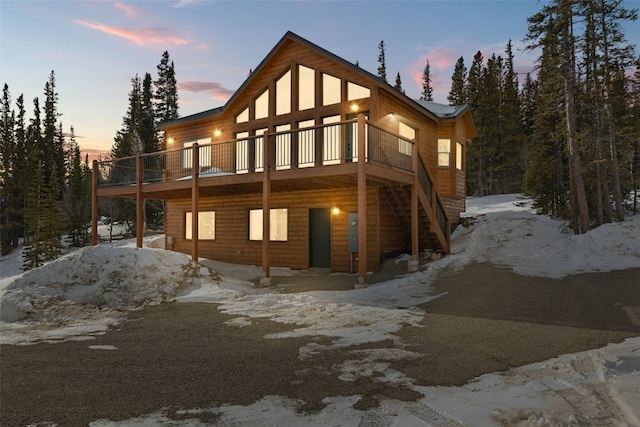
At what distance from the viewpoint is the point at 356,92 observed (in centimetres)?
1538

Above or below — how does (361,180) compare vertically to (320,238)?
above

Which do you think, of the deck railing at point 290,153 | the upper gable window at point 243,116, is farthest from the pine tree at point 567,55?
the upper gable window at point 243,116

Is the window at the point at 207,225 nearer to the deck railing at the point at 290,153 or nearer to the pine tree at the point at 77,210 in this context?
the deck railing at the point at 290,153

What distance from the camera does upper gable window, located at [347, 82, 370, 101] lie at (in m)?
15.1

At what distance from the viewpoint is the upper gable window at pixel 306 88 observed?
16500 mm

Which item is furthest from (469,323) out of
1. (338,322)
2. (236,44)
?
(236,44)

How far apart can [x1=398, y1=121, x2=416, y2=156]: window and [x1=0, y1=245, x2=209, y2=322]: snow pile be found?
328 inches

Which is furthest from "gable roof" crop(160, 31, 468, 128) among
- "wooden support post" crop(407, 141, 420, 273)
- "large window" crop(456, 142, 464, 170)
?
"wooden support post" crop(407, 141, 420, 273)

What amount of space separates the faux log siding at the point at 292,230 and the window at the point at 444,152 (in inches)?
193

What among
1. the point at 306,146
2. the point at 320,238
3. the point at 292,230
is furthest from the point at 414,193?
the point at 292,230

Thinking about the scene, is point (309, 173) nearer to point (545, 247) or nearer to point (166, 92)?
point (545, 247)

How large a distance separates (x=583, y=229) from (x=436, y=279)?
8726mm

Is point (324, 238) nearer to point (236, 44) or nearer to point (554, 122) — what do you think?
point (236, 44)

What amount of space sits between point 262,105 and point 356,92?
15.9ft
